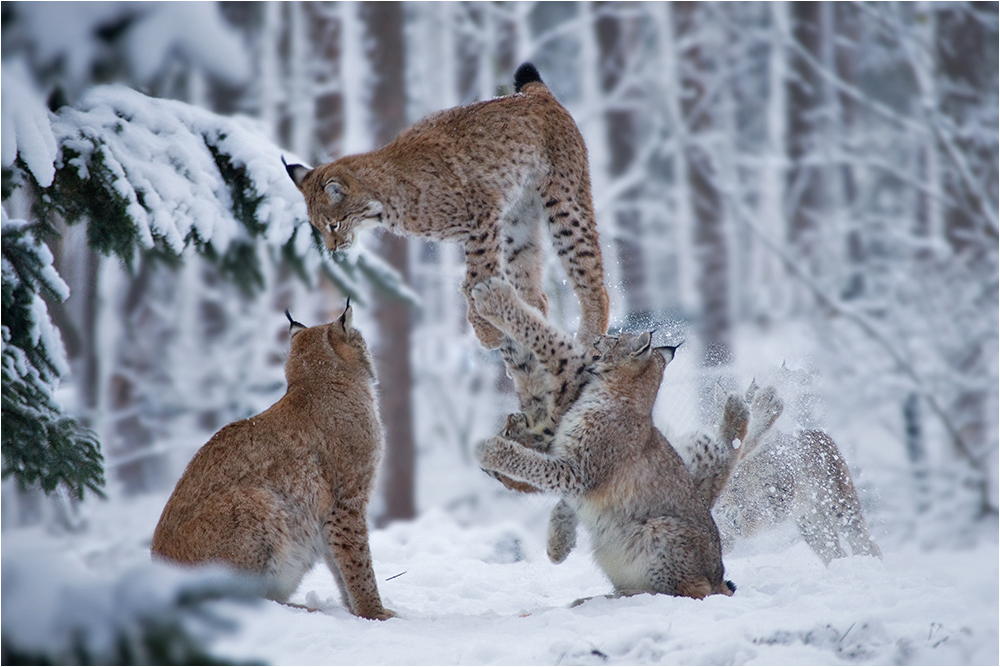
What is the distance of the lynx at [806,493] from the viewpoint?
233 inches

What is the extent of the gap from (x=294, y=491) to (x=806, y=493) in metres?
3.23

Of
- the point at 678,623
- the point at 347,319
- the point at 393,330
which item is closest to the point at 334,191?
the point at 347,319

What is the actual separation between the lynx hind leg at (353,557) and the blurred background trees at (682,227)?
17.4ft

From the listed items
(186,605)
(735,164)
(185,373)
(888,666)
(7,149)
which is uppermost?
(735,164)

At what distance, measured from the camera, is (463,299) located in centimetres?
601

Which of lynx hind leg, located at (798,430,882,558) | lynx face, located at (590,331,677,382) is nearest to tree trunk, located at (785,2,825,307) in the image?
lynx hind leg, located at (798,430,882,558)

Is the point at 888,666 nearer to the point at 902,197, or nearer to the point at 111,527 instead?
the point at 111,527

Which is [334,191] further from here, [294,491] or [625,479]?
[625,479]

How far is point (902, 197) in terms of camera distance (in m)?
23.2

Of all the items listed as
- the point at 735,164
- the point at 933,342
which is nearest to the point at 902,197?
the point at 735,164

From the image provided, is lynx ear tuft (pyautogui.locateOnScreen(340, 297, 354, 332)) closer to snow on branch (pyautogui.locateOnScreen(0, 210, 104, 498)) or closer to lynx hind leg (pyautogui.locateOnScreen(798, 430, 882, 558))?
snow on branch (pyautogui.locateOnScreen(0, 210, 104, 498))

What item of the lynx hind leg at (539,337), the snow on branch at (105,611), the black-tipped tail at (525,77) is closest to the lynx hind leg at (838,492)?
the lynx hind leg at (539,337)

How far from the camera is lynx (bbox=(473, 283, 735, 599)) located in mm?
4660

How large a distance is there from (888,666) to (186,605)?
9.75ft
